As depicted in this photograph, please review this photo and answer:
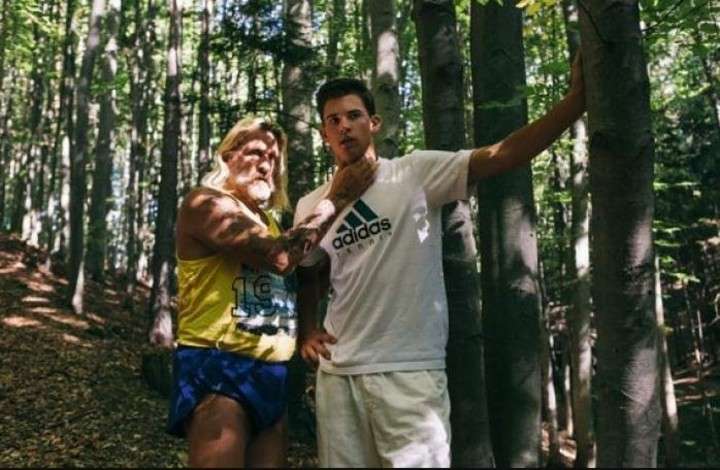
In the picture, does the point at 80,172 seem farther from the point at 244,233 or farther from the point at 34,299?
the point at 244,233

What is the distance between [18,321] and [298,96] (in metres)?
8.11

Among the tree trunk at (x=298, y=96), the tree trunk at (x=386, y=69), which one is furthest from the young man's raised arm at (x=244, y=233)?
the tree trunk at (x=298, y=96)

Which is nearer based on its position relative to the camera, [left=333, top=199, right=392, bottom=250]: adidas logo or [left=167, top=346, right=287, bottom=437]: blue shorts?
[left=167, top=346, right=287, bottom=437]: blue shorts

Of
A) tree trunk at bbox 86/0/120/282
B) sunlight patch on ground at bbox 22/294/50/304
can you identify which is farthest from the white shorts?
tree trunk at bbox 86/0/120/282

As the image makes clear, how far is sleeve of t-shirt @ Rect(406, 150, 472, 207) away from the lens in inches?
105

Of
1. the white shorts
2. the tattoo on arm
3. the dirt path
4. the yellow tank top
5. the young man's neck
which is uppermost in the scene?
the young man's neck

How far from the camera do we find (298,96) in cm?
1029

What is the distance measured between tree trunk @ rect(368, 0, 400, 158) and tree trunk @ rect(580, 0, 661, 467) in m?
3.93

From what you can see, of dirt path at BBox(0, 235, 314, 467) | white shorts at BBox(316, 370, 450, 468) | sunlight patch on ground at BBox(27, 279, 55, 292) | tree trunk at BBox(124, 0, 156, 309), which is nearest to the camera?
white shorts at BBox(316, 370, 450, 468)

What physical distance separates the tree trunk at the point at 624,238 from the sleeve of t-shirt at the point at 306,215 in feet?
3.84

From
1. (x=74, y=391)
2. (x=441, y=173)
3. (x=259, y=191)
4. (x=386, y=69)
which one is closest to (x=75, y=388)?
(x=74, y=391)

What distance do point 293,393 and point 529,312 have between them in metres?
6.21

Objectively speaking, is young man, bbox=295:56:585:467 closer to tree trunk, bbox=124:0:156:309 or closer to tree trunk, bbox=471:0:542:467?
tree trunk, bbox=471:0:542:467

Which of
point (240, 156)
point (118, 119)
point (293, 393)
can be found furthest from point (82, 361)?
point (118, 119)
